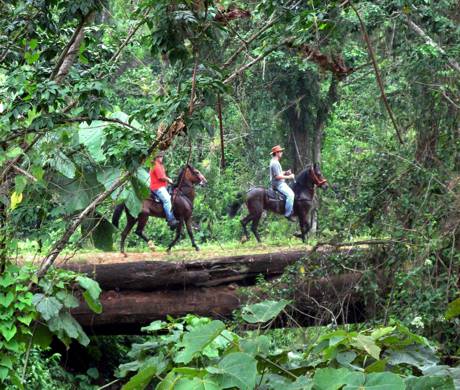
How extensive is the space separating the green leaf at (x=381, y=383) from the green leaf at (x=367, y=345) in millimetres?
269

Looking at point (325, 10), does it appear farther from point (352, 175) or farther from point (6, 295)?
point (352, 175)

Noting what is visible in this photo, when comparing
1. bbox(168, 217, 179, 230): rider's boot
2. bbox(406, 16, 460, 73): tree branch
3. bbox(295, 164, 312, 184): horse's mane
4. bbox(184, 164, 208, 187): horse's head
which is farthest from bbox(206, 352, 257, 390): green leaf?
bbox(295, 164, 312, 184): horse's mane

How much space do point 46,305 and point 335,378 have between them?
478 centimetres

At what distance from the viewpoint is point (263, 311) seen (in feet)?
9.22

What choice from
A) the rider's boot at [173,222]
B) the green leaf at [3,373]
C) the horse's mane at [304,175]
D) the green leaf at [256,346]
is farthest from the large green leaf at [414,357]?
the horse's mane at [304,175]

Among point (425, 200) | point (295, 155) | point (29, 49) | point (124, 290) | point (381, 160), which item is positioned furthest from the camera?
point (295, 155)

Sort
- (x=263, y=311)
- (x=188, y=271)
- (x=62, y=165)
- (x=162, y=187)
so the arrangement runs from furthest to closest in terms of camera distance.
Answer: (x=162, y=187), (x=188, y=271), (x=62, y=165), (x=263, y=311)

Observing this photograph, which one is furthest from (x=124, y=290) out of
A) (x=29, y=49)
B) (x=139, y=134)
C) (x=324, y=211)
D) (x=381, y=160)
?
(x=139, y=134)

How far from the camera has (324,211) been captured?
1404 cm

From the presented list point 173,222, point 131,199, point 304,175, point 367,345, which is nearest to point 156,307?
point 173,222

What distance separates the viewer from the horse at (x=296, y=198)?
1709cm

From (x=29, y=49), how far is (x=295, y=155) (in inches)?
628

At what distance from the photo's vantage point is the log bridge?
13.5m

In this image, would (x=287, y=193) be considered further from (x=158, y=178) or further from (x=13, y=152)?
(x=13, y=152)
